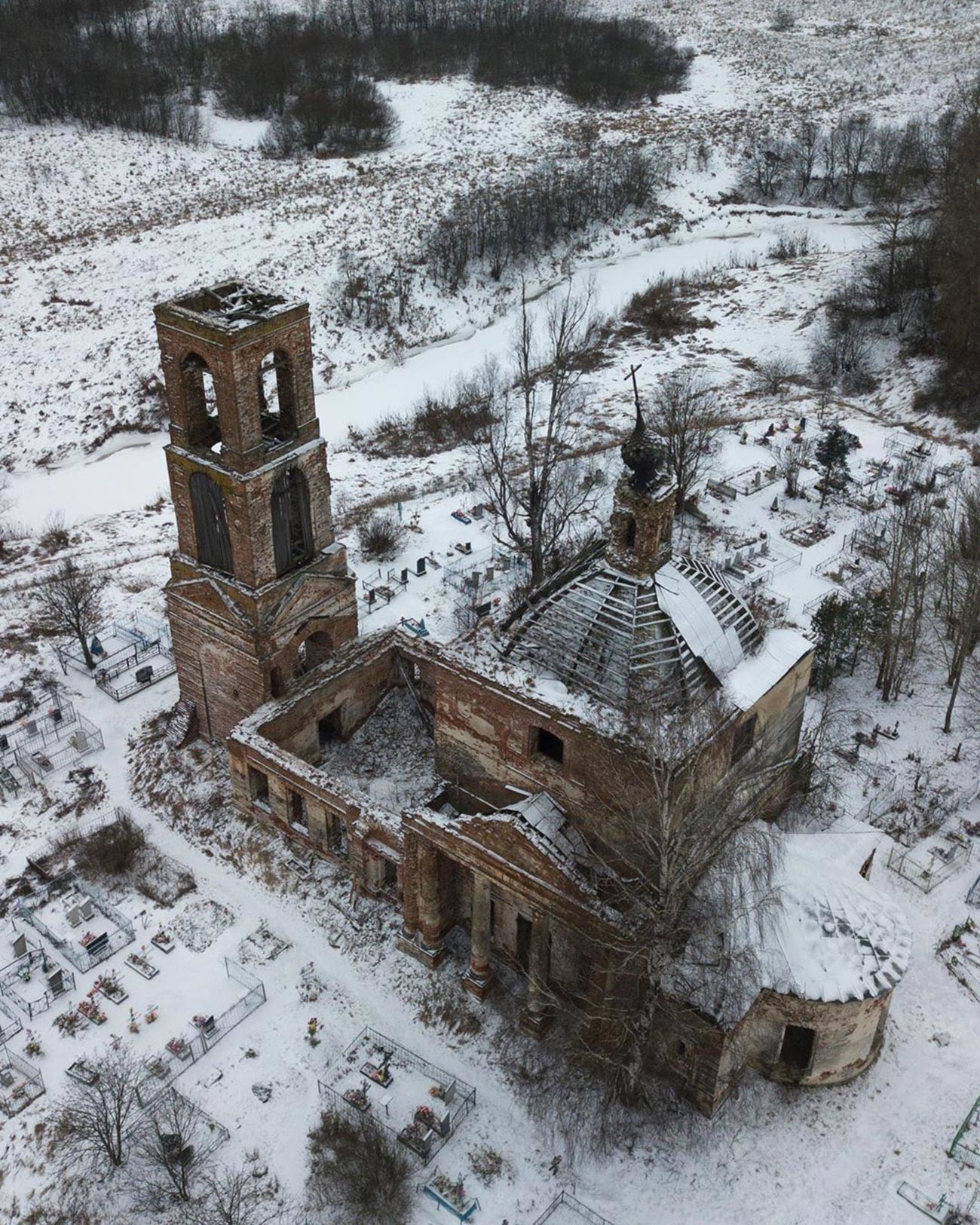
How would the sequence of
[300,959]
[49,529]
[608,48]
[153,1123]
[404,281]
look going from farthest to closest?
1. [608,48]
2. [404,281]
3. [49,529]
4. [300,959]
5. [153,1123]

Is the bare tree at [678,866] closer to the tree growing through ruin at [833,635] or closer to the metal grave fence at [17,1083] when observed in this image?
the metal grave fence at [17,1083]

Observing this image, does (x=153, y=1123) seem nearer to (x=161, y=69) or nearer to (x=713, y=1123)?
(x=713, y=1123)

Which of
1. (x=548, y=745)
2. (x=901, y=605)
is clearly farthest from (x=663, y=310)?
(x=548, y=745)

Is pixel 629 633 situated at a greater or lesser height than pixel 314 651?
greater

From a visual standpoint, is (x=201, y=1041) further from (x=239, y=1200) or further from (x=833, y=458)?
(x=833, y=458)

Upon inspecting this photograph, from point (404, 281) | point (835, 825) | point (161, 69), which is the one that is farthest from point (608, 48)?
point (835, 825)

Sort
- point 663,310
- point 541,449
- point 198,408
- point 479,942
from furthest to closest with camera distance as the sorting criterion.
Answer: point 663,310 < point 541,449 < point 198,408 < point 479,942
